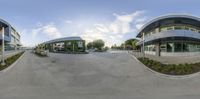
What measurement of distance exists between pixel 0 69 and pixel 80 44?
3380cm

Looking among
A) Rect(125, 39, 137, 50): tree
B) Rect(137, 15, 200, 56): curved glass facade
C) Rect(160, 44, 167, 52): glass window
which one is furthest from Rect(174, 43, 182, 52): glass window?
Rect(125, 39, 137, 50): tree

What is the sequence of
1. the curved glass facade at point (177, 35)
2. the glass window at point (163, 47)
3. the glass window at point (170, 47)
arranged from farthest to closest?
1. the glass window at point (163, 47)
2. the glass window at point (170, 47)
3. the curved glass facade at point (177, 35)

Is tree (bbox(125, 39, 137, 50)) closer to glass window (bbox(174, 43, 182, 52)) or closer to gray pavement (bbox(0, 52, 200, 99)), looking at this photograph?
glass window (bbox(174, 43, 182, 52))

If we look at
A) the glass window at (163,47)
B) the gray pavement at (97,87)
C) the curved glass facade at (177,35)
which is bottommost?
the gray pavement at (97,87)

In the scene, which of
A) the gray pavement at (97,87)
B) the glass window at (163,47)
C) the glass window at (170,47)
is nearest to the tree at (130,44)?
the glass window at (163,47)

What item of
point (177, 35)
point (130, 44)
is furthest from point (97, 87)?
point (130, 44)

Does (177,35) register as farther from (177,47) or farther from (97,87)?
(97,87)

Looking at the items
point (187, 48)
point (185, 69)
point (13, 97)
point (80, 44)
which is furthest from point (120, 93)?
point (80, 44)

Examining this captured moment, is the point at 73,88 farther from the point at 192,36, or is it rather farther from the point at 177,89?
the point at 192,36

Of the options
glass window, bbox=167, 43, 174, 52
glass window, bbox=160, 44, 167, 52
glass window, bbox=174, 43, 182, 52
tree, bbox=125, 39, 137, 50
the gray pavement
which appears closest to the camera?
the gray pavement

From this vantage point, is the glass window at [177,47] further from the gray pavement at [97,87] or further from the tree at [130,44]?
the tree at [130,44]

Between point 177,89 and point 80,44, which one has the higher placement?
point 80,44

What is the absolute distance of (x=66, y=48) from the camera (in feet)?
157

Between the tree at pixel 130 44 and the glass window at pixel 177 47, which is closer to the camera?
the glass window at pixel 177 47
